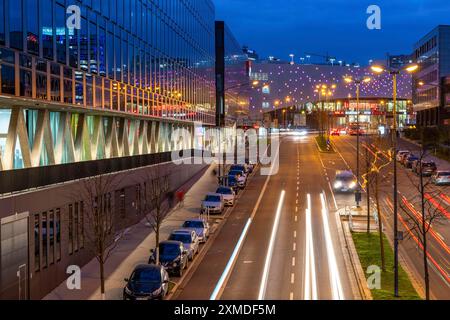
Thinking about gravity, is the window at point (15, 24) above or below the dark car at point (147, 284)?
above

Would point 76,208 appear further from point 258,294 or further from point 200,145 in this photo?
point 200,145

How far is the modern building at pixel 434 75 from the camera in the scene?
4368 inches

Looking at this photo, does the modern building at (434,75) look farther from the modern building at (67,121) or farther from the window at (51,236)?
the window at (51,236)

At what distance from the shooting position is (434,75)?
115438 mm

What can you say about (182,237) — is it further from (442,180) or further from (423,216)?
(442,180)

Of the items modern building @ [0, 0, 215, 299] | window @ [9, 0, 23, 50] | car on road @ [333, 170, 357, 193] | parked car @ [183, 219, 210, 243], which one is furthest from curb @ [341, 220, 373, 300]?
car on road @ [333, 170, 357, 193]

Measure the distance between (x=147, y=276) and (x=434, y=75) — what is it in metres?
102

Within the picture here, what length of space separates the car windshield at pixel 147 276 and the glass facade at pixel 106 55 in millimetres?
6701

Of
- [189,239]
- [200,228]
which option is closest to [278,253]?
[189,239]

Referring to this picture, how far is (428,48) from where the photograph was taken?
121m

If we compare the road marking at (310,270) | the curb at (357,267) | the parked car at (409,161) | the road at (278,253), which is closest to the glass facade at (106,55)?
the road at (278,253)

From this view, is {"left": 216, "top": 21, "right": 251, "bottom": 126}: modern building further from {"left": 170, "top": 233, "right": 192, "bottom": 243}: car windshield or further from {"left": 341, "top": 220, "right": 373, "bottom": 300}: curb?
{"left": 170, "top": 233, "right": 192, "bottom": 243}: car windshield

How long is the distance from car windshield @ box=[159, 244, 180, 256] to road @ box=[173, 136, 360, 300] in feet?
3.62

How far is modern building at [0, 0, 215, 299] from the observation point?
2084 centimetres
